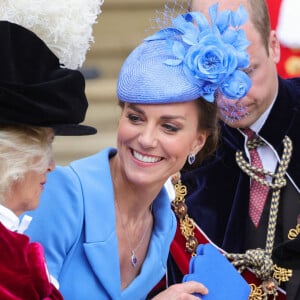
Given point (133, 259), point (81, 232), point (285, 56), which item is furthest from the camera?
point (285, 56)

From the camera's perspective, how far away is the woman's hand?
9.59 feet

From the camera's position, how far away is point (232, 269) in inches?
125

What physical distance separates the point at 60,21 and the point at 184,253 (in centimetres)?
131

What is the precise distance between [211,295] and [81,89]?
2.99 feet

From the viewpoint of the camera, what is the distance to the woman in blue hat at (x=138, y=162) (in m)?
2.87

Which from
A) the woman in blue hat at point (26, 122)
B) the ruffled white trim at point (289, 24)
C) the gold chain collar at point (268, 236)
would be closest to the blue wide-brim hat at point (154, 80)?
the woman in blue hat at point (26, 122)

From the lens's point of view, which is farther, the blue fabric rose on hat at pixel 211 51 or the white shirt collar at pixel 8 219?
the blue fabric rose on hat at pixel 211 51

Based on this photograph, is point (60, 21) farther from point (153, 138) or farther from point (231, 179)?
point (231, 179)

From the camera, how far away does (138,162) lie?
301 cm

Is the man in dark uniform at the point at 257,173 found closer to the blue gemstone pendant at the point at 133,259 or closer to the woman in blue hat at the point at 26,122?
the blue gemstone pendant at the point at 133,259

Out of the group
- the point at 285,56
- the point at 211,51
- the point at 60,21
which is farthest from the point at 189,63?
the point at 285,56

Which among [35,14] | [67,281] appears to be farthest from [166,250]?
[35,14]

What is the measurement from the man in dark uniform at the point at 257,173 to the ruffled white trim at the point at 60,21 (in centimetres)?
95

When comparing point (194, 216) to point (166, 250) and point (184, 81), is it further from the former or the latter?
point (184, 81)
